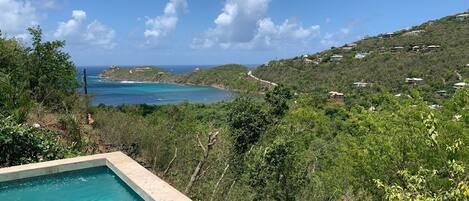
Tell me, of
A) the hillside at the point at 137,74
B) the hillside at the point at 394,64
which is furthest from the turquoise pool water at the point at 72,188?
the hillside at the point at 137,74

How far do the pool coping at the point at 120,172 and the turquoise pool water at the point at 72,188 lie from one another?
0.08 meters

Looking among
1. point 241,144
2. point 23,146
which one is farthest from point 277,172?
point 241,144

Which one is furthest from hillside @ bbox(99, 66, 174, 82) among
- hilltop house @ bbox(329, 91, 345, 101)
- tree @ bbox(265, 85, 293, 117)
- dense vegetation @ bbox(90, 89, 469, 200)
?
dense vegetation @ bbox(90, 89, 469, 200)

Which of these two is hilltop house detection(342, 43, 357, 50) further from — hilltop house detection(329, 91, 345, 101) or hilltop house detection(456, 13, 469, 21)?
hilltop house detection(329, 91, 345, 101)

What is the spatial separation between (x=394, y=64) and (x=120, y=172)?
50945 millimetres

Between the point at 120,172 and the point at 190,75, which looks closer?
the point at 120,172

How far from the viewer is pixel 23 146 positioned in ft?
22.8

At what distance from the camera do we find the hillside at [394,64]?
4341 centimetres

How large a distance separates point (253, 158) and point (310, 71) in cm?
5395

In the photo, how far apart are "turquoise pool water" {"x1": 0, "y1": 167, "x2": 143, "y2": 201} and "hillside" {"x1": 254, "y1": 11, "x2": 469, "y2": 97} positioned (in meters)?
33.8

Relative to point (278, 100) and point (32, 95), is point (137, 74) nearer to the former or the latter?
point (278, 100)

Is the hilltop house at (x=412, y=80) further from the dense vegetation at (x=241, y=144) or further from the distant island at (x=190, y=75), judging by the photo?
the dense vegetation at (x=241, y=144)

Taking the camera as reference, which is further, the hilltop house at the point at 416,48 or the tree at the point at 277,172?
the hilltop house at the point at 416,48

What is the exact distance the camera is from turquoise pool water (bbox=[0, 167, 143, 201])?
575cm
